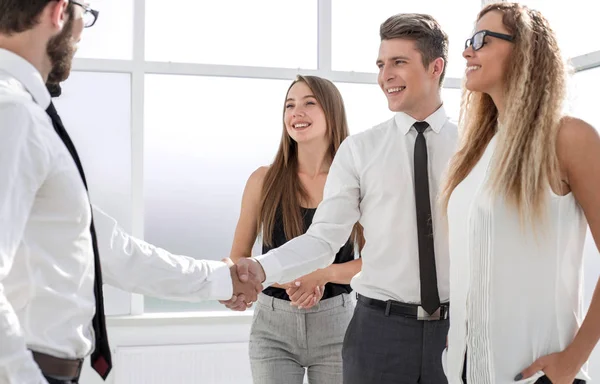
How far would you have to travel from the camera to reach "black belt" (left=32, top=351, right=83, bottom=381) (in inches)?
60.1

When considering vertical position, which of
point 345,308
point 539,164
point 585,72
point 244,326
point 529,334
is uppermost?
point 585,72

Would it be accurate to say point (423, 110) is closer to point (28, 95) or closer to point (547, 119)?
point (547, 119)

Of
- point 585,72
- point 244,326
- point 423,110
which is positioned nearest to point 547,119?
point 423,110

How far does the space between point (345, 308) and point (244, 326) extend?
5.05ft

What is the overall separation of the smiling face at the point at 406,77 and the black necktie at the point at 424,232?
0.44 ft

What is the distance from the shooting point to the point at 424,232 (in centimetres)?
245

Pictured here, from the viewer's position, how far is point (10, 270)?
152 centimetres

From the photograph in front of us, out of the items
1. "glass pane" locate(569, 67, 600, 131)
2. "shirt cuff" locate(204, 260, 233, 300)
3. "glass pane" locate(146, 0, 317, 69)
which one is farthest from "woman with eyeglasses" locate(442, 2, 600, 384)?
"glass pane" locate(146, 0, 317, 69)

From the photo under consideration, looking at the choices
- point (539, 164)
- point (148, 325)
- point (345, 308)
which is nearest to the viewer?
point (539, 164)

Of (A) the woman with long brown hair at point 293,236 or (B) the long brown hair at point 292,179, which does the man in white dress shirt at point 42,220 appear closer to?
(A) the woman with long brown hair at point 293,236

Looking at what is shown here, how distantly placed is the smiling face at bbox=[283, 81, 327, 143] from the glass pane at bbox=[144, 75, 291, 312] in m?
1.38

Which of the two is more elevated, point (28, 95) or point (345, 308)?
point (28, 95)

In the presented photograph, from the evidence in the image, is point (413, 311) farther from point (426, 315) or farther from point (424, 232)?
point (424, 232)

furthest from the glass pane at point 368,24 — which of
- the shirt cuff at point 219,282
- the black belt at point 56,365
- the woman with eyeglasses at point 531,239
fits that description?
the black belt at point 56,365
